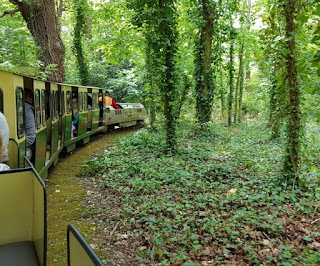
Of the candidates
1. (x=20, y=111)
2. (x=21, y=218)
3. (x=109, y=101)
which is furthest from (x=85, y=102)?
(x=21, y=218)

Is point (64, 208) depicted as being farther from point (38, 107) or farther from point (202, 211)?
point (202, 211)

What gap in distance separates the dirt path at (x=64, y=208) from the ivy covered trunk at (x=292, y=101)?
4.48m

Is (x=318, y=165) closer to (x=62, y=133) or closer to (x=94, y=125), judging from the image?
(x=62, y=133)

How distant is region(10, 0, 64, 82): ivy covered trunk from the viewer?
1326cm

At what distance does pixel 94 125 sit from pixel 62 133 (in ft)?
15.5

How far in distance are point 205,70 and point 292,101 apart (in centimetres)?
802

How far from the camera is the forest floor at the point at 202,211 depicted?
453cm

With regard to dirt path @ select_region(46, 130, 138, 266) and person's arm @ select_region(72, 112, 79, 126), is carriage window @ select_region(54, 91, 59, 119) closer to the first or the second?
dirt path @ select_region(46, 130, 138, 266)

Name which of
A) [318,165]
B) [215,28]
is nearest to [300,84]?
[318,165]

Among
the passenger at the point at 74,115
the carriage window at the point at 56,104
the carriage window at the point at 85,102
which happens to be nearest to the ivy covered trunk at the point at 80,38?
the carriage window at the point at 85,102

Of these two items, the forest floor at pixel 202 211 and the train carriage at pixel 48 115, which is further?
the train carriage at pixel 48 115

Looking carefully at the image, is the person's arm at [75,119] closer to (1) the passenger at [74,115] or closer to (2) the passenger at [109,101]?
(1) the passenger at [74,115]

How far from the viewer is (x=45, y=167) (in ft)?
25.4

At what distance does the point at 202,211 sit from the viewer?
19.5ft
